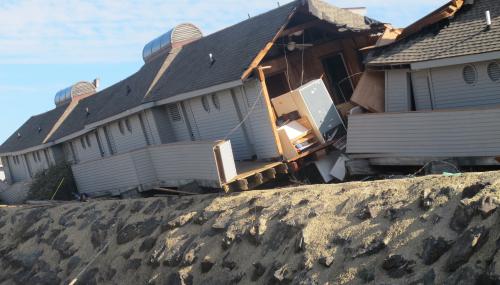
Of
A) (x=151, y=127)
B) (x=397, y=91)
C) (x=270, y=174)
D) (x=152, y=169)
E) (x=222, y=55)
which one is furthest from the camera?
(x=151, y=127)

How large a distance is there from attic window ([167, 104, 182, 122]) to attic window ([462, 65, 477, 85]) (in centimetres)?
1264

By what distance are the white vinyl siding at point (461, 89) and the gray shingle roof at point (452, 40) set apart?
561 millimetres

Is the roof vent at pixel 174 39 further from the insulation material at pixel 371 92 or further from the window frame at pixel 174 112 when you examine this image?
the insulation material at pixel 371 92

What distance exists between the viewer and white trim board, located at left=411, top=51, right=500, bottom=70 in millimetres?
16078

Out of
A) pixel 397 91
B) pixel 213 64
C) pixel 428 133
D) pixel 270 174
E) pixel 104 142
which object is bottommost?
pixel 270 174

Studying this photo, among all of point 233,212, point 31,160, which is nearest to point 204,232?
point 233,212

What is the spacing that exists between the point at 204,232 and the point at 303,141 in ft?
18.2

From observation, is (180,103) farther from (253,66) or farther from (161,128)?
(253,66)

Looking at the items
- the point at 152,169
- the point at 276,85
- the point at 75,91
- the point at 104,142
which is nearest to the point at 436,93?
the point at 276,85

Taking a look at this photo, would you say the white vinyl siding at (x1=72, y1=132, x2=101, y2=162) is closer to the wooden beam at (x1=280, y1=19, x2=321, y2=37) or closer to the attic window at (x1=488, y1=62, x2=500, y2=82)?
the wooden beam at (x1=280, y1=19, x2=321, y2=37)

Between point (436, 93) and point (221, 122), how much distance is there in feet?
27.4

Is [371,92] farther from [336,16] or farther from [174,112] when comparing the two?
[174,112]

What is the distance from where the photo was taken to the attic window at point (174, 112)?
2690 centimetres

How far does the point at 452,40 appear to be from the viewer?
17906 millimetres
